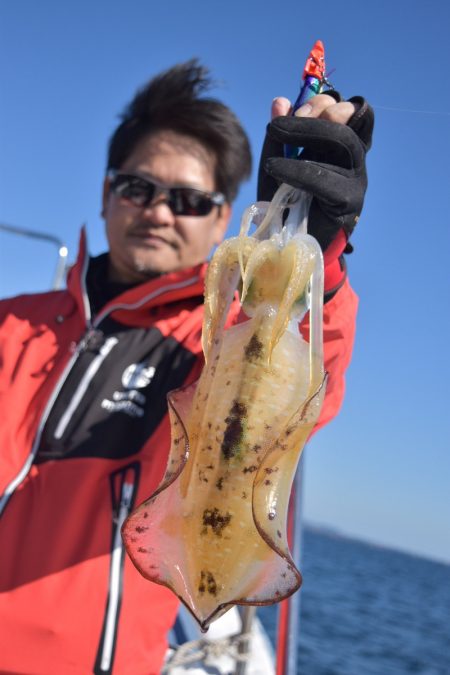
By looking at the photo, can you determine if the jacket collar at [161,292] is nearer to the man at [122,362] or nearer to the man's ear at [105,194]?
the man at [122,362]

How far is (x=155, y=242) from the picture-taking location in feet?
11.8

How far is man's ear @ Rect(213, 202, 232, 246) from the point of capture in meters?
3.97

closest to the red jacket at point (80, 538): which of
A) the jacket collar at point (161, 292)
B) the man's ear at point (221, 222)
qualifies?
the jacket collar at point (161, 292)

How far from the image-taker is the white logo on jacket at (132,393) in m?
3.06

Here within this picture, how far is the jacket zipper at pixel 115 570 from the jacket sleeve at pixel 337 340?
34.9 inches

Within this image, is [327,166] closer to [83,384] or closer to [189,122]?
[83,384]

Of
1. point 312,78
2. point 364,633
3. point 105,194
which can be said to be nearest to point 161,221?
point 105,194

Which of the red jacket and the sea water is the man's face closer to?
the red jacket

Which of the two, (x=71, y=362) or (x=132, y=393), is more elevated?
(x=71, y=362)

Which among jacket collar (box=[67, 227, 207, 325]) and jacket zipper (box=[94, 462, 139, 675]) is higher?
jacket collar (box=[67, 227, 207, 325])

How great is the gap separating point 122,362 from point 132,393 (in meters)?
0.21

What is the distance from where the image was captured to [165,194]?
11.9 feet

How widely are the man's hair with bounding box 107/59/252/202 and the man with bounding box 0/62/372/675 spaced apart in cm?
1

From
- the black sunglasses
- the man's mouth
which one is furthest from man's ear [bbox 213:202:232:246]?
the man's mouth
